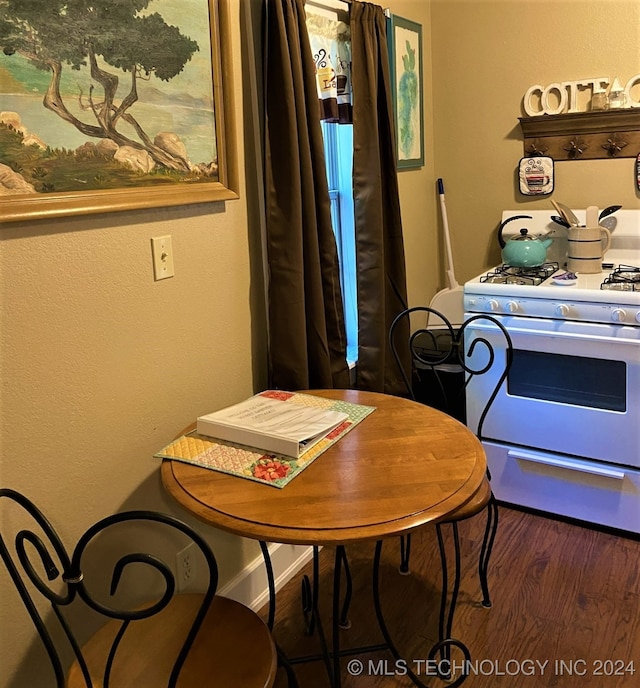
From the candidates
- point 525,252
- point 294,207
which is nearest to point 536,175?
point 525,252

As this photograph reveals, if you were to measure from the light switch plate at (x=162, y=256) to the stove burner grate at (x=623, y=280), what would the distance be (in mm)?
1580

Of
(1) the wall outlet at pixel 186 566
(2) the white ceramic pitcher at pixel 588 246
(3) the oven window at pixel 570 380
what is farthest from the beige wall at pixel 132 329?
(3) the oven window at pixel 570 380

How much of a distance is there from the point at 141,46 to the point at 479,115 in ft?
6.58

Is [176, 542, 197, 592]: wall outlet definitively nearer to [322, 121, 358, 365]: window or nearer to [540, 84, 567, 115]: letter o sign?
[322, 121, 358, 365]: window

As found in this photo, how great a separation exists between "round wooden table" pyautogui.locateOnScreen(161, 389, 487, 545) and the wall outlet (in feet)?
1.46

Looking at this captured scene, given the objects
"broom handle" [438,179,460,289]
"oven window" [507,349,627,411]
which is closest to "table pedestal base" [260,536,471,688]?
"oven window" [507,349,627,411]

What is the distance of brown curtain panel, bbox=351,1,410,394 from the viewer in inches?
96.3

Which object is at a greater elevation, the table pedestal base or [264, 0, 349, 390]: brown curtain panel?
[264, 0, 349, 390]: brown curtain panel

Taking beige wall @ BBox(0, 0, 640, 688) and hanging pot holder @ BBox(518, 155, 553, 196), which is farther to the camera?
hanging pot holder @ BBox(518, 155, 553, 196)

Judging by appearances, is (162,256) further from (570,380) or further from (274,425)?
(570,380)

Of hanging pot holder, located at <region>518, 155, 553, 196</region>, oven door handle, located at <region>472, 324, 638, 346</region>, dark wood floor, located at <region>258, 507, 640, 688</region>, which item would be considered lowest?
dark wood floor, located at <region>258, 507, 640, 688</region>

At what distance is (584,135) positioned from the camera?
291 centimetres

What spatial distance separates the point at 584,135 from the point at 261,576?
2259mm

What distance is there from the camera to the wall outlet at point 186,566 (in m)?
1.92
